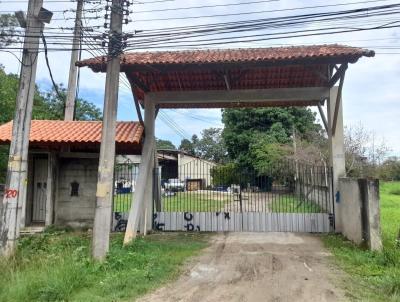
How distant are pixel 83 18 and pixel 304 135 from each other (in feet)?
80.0

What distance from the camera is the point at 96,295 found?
5699 millimetres

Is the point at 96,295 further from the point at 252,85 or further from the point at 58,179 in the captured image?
the point at 252,85

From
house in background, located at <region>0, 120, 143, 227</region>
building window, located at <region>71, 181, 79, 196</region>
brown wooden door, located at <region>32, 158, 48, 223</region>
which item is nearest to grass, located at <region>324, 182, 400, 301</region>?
house in background, located at <region>0, 120, 143, 227</region>

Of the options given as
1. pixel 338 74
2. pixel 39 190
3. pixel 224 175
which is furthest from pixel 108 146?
pixel 224 175

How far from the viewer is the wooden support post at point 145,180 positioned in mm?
10219

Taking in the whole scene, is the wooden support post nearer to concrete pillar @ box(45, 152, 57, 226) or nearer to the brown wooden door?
concrete pillar @ box(45, 152, 57, 226)

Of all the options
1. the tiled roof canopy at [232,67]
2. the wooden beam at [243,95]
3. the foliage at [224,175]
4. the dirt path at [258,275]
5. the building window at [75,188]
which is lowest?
the dirt path at [258,275]

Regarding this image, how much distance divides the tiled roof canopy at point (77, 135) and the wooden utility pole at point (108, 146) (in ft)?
10.1

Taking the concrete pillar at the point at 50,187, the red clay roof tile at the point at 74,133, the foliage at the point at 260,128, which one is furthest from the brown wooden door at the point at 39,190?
the foliage at the point at 260,128

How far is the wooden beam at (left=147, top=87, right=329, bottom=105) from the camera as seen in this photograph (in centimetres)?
1162

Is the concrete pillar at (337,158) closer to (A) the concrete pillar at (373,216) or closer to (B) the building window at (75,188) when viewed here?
(A) the concrete pillar at (373,216)

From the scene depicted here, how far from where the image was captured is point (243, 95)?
11789 millimetres

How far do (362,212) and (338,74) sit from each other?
12.4 feet

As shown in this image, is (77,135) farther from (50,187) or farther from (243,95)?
(243,95)
